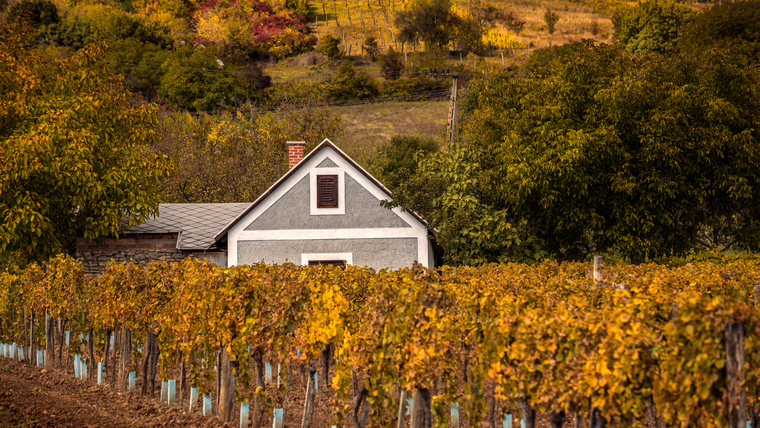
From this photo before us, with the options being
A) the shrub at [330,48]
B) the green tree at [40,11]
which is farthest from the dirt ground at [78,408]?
the green tree at [40,11]

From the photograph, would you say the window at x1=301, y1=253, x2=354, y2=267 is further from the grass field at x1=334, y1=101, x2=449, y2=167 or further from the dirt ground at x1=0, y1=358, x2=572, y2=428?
the grass field at x1=334, y1=101, x2=449, y2=167

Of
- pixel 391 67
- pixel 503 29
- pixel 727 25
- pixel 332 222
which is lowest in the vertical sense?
pixel 332 222

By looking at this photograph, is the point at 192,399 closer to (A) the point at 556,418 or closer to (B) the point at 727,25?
(A) the point at 556,418

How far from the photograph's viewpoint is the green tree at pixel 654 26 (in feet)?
213

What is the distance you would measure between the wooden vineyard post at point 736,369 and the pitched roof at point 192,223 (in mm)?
16876

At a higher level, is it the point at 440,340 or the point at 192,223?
the point at 192,223

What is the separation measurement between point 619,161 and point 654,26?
180 feet

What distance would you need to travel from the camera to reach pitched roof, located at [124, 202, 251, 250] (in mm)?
19531

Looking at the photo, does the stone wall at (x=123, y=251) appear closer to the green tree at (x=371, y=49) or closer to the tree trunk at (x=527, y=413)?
the tree trunk at (x=527, y=413)

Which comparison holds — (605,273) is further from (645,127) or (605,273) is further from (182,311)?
(645,127)

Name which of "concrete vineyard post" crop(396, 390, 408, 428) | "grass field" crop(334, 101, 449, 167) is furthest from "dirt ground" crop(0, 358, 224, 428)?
"grass field" crop(334, 101, 449, 167)

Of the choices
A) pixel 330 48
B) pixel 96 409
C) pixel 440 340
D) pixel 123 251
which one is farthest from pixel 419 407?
pixel 330 48

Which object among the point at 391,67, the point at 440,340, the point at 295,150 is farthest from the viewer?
the point at 391,67

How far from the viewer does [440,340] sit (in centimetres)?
579
